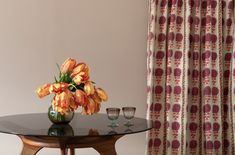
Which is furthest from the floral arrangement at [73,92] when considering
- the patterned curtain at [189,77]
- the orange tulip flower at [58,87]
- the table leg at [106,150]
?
the patterned curtain at [189,77]

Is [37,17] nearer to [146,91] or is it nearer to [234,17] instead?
[146,91]

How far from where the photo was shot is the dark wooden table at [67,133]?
1.59 metres

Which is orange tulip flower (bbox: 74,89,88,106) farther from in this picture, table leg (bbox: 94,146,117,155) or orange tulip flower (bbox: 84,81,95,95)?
table leg (bbox: 94,146,117,155)

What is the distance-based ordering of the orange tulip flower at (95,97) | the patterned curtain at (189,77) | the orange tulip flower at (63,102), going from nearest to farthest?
the orange tulip flower at (63,102), the orange tulip flower at (95,97), the patterned curtain at (189,77)

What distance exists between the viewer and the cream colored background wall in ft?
9.22

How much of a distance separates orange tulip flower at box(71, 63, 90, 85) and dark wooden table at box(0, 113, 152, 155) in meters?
0.28

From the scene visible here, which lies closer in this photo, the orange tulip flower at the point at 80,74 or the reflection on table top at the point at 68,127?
the reflection on table top at the point at 68,127

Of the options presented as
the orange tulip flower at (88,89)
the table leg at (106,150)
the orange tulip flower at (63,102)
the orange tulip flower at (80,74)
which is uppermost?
the orange tulip flower at (80,74)

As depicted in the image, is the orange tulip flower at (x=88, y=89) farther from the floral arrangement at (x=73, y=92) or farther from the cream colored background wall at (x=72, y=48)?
the cream colored background wall at (x=72, y=48)

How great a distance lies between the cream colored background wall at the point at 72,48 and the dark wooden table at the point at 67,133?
865 millimetres

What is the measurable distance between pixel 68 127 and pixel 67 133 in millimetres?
195

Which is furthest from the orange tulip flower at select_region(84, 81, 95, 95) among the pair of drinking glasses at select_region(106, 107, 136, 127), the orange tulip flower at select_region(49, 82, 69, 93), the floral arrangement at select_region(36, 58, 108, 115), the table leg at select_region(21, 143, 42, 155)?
the table leg at select_region(21, 143, 42, 155)

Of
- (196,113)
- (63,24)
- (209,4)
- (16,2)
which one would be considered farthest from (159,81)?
(16,2)

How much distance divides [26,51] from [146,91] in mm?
1181
